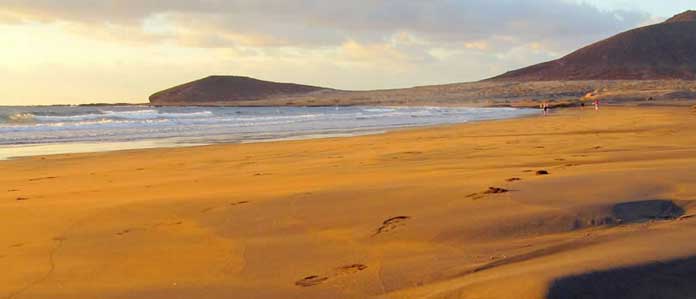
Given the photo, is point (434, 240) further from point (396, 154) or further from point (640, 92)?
point (640, 92)

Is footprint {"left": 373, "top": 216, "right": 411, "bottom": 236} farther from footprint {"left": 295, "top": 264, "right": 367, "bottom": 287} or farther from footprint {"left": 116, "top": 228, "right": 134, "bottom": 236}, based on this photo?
footprint {"left": 116, "top": 228, "right": 134, "bottom": 236}

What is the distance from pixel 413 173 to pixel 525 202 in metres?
2.16

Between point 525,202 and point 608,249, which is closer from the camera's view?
point 608,249

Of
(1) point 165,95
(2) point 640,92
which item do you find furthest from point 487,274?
(1) point 165,95

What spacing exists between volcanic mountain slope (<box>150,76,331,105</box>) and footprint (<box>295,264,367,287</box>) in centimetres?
9183

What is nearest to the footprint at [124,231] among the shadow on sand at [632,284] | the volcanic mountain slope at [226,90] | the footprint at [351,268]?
the footprint at [351,268]

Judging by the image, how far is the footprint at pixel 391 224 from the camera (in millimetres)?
3643

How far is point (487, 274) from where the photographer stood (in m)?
2.67

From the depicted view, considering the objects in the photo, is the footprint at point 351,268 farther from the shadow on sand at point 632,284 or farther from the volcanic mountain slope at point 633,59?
the volcanic mountain slope at point 633,59

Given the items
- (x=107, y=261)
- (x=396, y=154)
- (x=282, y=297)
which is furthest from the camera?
(x=396, y=154)

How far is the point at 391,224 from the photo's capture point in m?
3.76

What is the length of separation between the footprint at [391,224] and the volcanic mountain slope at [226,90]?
90.9 m

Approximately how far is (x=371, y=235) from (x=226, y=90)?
332 feet

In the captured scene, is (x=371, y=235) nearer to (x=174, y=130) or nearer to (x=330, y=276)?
(x=330, y=276)
